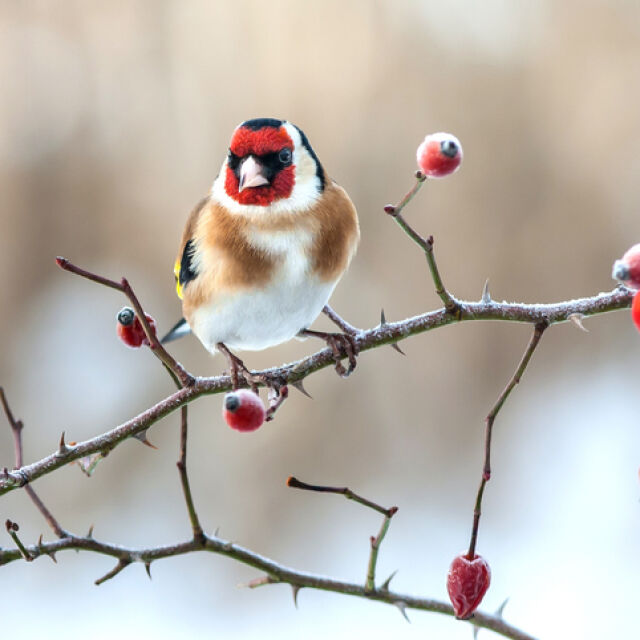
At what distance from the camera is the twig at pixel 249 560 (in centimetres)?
81

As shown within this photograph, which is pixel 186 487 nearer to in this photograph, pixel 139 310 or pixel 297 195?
pixel 139 310

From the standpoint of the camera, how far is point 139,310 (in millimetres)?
726

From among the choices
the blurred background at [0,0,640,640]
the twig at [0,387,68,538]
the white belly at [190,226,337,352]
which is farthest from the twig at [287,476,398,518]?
the blurred background at [0,0,640,640]

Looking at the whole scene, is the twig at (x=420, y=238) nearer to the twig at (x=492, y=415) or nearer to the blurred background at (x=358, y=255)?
the twig at (x=492, y=415)

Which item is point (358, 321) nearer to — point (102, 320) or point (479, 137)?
point (479, 137)

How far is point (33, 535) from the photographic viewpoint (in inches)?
102

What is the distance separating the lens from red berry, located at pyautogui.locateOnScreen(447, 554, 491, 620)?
797mm

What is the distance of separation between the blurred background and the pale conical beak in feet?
Result: 4.71

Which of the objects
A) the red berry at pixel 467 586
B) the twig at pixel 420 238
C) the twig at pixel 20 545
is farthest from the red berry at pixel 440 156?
the twig at pixel 20 545

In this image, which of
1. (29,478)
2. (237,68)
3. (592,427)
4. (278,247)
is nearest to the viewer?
(29,478)

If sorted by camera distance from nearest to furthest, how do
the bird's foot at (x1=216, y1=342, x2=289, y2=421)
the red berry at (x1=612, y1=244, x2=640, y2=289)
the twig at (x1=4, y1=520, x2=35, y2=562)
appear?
1. the red berry at (x1=612, y1=244, x2=640, y2=289)
2. the twig at (x1=4, y1=520, x2=35, y2=562)
3. the bird's foot at (x1=216, y1=342, x2=289, y2=421)

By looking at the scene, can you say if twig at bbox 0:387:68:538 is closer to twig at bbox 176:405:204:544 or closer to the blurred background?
twig at bbox 176:405:204:544

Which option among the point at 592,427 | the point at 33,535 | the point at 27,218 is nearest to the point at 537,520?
the point at 592,427

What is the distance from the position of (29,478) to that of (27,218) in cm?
183
